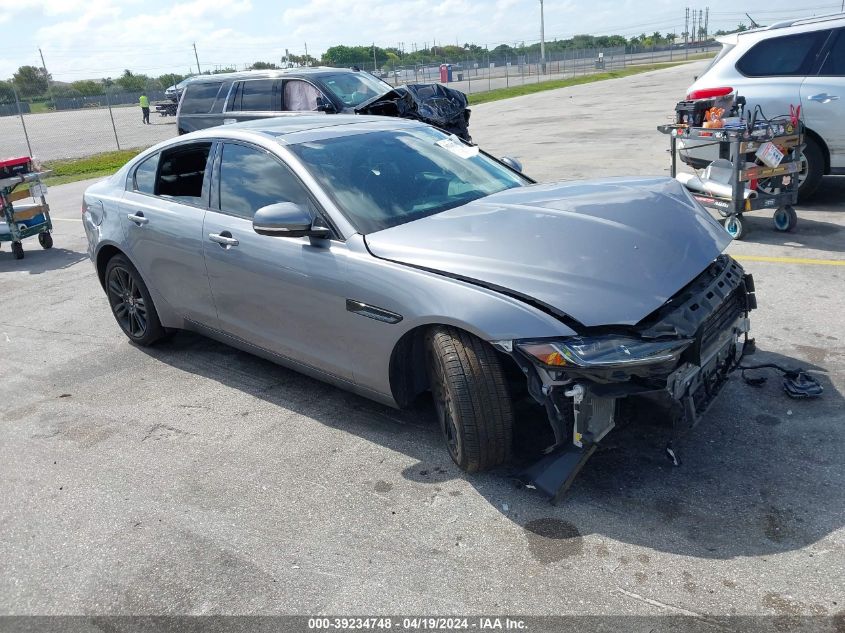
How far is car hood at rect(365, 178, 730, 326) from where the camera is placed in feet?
10.6

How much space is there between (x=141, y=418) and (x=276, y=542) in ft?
5.86

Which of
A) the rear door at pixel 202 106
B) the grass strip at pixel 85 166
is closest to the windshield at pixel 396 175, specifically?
the rear door at pixel 202 106

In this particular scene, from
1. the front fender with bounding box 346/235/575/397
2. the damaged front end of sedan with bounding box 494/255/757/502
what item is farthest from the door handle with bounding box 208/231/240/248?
the damaged front end of sedan with bounding box 494/255/757/502

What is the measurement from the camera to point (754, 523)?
3.12 meters

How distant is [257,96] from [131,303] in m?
7.59

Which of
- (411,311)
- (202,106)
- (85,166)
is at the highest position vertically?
(202,106)

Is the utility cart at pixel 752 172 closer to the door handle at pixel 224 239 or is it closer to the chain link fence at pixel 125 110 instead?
the door handle at pixel 224 239

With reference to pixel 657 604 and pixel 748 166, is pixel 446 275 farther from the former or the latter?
pixel 748 166

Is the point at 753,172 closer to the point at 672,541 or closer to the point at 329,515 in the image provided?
the point at 672,541

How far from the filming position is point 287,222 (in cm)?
394

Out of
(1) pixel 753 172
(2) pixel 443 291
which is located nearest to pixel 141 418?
(2) pixel 443 291

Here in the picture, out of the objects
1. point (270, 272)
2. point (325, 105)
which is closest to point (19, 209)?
point (325, 105)

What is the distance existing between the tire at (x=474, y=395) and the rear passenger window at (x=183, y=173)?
2267mm

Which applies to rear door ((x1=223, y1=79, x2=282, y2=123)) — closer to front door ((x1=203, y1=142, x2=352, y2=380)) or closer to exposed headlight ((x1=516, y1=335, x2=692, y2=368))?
front door ((x1=203, y1=142, x2=352, y2=380))
